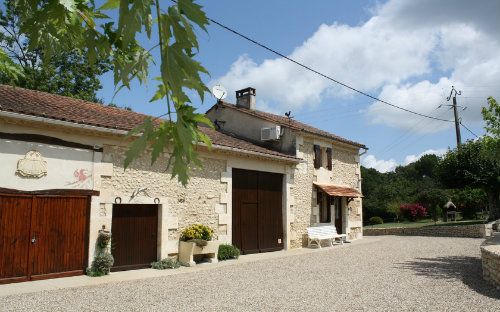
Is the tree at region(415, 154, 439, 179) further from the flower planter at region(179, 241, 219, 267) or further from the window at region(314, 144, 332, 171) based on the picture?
the flower planter at region(179, 241, 219, 267)

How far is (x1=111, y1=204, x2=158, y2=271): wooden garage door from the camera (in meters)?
8.51

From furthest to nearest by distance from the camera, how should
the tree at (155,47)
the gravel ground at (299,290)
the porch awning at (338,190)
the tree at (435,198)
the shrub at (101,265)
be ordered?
the tree at (435,198) → the porch awning at (338,190) → the shrub at (101,265) → the gravel ground at (299,290) → the tree at (155,47)

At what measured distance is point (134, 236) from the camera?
8.84 metres

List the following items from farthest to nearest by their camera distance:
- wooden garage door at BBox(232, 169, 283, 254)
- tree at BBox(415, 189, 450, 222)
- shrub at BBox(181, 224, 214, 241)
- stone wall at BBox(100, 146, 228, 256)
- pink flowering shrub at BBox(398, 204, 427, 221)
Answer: tree at BBox(415, 189, 450, 222), pink flowering shrub at BBox(398, 204, 427, 221), wooden garage door at BBox(232, 169, 283, 254), shrub at BBox(181, 224, 214, 241), stone wall at BBox(100, 146, 228, 256)

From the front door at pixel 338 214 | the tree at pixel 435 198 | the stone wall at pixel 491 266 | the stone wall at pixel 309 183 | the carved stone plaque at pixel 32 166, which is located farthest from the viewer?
the tree at pixel 435 198

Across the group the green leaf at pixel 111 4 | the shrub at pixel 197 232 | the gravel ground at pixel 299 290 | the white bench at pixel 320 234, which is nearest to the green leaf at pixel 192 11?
the green leaf at pixel 111 4

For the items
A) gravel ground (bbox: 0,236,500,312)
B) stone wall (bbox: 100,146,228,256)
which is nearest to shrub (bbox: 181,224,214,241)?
stone wall (bbox: 100,146,228,256)

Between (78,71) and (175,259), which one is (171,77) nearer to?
(175,259)

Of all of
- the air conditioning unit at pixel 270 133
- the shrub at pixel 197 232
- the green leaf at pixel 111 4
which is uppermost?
the air conditioning unit at pixel 270 133

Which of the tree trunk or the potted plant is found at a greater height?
the tree trunk

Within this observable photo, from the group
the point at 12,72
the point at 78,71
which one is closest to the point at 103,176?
the point at 12,72

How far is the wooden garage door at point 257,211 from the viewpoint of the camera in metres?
11.4

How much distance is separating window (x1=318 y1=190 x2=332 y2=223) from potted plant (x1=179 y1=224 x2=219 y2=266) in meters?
5.93

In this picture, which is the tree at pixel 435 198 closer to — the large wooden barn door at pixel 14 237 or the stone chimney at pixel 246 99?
the stone chimney at pixel 246 99
